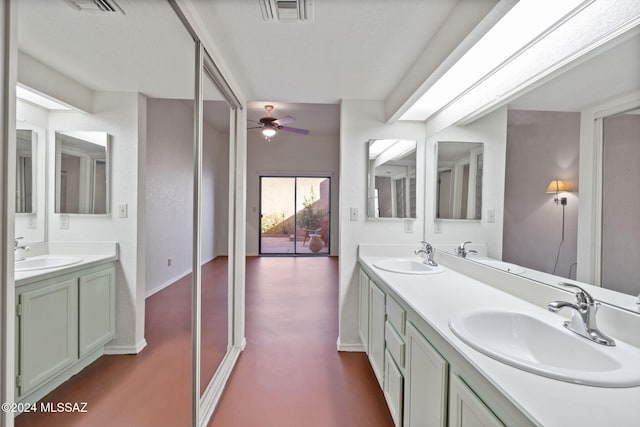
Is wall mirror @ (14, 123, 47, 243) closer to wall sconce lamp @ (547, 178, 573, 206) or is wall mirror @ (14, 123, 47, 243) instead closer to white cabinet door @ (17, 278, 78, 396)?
white cabinet door @ (17, 278, 78, 396)

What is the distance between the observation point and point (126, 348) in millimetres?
974

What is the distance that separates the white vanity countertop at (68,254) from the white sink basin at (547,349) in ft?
3.66

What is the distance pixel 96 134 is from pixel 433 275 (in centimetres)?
183

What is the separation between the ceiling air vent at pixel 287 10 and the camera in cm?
132

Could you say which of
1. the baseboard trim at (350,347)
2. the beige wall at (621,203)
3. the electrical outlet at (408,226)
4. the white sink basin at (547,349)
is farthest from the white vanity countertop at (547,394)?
the baseboard trim at (350,347)

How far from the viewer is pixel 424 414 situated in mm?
1140

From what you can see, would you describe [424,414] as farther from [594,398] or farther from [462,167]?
[462,167]

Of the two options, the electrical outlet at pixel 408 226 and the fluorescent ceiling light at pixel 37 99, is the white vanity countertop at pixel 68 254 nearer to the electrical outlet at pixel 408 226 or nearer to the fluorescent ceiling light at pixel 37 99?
the fluorescent ceiling light at pixel 37 99

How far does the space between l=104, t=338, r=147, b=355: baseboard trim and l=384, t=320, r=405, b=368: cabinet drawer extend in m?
1.16

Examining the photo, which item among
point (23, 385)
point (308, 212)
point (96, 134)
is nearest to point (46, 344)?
point (23, 385)

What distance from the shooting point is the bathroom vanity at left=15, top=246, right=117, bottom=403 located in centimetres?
59

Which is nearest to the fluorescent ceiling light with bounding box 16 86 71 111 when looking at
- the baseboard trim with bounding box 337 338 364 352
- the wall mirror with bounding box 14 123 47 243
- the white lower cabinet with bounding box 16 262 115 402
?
the wall mirror with bounding box 14 123 47 243

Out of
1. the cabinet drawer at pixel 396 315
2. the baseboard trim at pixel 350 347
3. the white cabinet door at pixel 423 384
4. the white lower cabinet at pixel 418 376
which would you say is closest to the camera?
the white lower cabinet at pixel 418 376

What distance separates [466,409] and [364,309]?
1.44 meters
